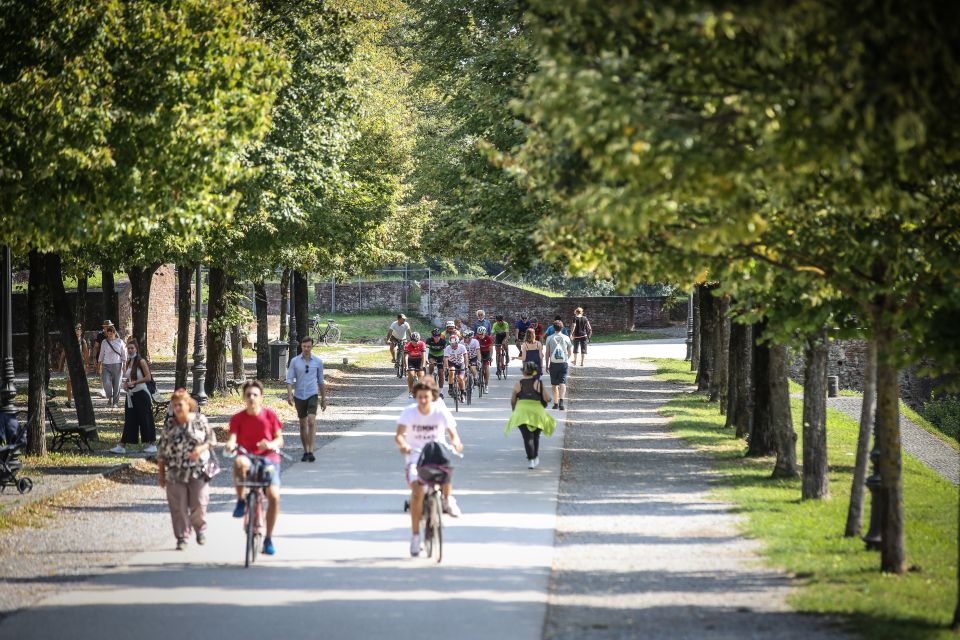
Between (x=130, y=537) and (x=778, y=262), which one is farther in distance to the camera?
(x=130, y=537)

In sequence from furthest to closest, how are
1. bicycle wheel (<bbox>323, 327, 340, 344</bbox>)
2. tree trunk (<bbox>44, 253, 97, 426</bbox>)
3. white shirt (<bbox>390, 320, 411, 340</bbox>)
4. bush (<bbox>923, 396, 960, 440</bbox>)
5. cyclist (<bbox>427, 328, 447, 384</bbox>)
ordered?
bicycle wheel (<bbox>323, 327, 340, 344</bbox>) → bush (<bbox>923, 396, 960, 440</bbox>) → white shirt (<bbox>390, 320, 411, 340</bbox>) → cyclist (<bbox>427, 328, 447, 384</bbox>) → tree trunk (<bbox>44, 253, 97, 426</bbox>)

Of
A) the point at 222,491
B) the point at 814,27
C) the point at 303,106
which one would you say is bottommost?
the point at 222,491

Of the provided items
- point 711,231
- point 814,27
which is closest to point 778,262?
point 711,231

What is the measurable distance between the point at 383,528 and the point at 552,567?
259cm

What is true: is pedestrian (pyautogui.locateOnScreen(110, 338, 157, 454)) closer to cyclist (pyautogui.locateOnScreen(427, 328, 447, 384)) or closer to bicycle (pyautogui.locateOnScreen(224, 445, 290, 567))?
bicycle (pyautogui.locateOnScreen(224, 445, 290, 567))

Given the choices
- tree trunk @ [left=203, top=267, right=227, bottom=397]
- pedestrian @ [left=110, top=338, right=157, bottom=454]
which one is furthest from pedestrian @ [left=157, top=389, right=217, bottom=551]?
tree trunk @ [left=203, top=267, right=227, bottom=397]

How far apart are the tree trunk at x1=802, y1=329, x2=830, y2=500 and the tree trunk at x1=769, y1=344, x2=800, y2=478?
181 centimetres

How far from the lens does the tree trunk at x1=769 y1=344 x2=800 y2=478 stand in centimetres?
1738

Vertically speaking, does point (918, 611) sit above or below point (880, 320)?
below

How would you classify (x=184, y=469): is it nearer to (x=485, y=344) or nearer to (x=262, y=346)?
(x=485, y=344)

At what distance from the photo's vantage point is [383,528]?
13156 mm

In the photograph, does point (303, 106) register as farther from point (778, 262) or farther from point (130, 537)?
point (778, 262)

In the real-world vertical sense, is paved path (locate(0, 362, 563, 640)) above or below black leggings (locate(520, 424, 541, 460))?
below

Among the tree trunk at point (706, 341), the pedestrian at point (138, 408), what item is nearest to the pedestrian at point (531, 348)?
the tree trunk at point (706, 341)
